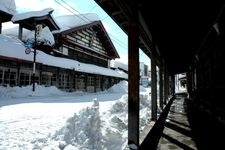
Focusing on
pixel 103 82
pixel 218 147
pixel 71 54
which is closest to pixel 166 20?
pixel 218 147

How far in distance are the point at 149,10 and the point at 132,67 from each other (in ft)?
5.42

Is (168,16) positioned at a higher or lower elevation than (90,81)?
higher

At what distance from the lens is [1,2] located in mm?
20297

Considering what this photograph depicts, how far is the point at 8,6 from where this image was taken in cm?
2109

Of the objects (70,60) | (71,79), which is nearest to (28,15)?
(70,60)

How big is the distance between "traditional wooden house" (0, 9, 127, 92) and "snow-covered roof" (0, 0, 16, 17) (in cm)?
127

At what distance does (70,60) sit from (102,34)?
8780 millimetres

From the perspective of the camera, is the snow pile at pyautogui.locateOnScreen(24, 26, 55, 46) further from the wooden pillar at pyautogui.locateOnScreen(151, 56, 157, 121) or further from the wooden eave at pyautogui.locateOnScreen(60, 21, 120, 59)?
the wooden pillar at pyautogui.locateOnScreen(151, 56, 157, 121)

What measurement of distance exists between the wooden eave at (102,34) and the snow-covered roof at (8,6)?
196 inches

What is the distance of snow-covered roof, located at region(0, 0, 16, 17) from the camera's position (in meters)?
19.5

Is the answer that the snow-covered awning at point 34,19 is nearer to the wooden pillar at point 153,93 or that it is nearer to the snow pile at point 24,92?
the snow pile at point 24,92

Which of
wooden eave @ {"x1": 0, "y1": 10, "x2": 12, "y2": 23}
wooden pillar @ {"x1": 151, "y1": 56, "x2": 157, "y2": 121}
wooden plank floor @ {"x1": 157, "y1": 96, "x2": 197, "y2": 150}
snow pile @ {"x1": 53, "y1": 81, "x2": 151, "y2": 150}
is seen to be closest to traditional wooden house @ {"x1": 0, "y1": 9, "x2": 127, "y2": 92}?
wooden eave @ {"x1": 0, "y1": 10, "x2": 12, "y2": 23}

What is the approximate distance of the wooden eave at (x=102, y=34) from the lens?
2544cm

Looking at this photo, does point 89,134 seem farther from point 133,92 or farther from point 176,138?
point 176,138
